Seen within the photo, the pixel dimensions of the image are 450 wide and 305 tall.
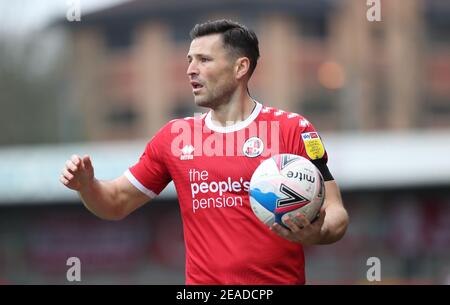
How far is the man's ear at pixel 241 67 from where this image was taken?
6551mm

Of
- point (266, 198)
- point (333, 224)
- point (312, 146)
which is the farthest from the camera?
point (312, 146)

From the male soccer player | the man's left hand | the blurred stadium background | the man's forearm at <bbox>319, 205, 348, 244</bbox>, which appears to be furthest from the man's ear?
the blurred stadium background

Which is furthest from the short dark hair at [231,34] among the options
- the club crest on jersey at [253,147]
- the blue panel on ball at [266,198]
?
the blue panel on ball at [266,198]

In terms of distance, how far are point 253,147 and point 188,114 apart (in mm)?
41619

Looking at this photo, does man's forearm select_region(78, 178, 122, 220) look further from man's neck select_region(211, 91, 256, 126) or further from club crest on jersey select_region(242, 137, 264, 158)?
club crest on jersey select_region(242, 137, 264, 158)

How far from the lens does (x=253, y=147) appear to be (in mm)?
6398

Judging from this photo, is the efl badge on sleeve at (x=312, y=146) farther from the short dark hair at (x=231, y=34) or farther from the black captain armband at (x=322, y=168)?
the short dark hair at (x=231, y=34)

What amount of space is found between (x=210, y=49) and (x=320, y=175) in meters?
1.13

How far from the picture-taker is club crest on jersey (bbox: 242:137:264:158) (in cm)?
639

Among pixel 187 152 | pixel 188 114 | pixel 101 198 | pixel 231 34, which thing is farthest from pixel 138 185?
pixel 188 114

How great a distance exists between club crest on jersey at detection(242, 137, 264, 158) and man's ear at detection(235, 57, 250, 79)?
438 mm

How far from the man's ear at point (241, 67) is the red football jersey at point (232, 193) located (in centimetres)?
24

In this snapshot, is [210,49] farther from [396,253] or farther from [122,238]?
[122,238]

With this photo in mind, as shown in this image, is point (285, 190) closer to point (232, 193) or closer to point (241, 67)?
point (232, 193)
